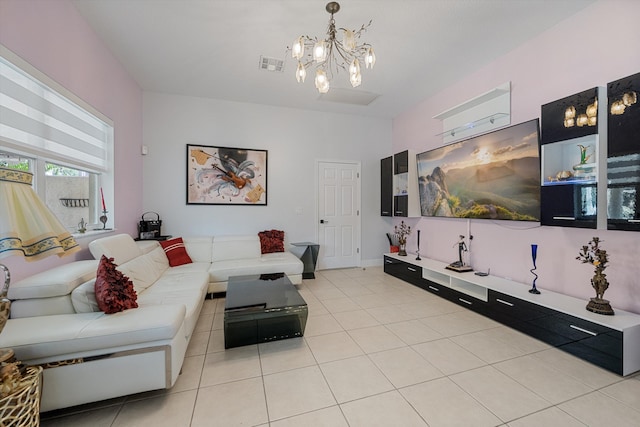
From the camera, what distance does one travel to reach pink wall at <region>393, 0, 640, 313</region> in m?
2.17

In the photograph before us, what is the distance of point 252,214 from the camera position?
15.3ft

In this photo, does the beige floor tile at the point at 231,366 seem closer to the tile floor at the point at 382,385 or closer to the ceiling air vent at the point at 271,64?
the tile floor at the point at 382,385

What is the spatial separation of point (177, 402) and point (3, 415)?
2.66 feet

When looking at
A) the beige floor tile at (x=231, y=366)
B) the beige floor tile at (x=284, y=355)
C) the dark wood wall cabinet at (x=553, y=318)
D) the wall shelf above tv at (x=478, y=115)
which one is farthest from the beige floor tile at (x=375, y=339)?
the wall shelf above tv at (x=478, y=115)

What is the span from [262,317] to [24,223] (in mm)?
1638

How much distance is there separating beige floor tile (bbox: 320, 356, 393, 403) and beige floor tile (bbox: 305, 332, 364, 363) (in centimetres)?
7

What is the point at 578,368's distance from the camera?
2016mm

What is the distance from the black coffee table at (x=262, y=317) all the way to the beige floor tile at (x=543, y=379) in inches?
66.4

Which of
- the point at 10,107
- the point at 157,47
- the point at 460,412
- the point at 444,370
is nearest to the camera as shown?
the point at 460,412

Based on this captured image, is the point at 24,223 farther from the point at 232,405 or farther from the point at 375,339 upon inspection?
the point at 375,339

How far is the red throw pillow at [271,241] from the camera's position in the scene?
442 centimetres

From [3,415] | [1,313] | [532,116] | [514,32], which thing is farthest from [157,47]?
[532,116]

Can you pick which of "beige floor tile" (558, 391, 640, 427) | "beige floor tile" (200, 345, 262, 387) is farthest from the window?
"beige floor tile" (558, 391, 640, 427)

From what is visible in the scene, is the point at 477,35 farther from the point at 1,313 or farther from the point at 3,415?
the point at 3,415
